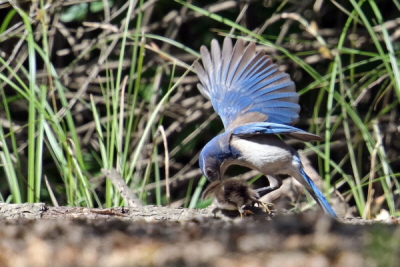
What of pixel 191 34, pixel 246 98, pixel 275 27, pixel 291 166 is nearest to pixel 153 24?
pixel 191 34

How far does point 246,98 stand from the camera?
4523mm

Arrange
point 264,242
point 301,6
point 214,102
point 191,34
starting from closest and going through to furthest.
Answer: point 264,242 → point 214,102 → point 301,6 → point 191,34

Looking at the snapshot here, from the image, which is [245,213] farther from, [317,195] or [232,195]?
[317,195]

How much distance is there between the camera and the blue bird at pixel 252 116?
423 cm

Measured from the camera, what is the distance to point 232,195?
115 inches

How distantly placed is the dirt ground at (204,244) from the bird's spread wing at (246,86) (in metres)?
2.32

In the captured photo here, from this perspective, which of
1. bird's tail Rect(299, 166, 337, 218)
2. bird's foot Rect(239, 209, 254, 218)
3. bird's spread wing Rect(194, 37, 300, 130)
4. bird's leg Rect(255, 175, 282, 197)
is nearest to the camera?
bird's foot Rect(239, 209, 254, 218)

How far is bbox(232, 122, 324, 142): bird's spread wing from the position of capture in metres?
4.08

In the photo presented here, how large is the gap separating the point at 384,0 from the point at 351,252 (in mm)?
4376

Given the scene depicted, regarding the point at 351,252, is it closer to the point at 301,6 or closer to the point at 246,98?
the point at 246,98

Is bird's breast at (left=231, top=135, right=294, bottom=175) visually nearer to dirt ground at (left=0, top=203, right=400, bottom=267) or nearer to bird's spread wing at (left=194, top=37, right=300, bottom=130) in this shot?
bird's spread wing at (left=194, top=37, right=300, bottom=130)

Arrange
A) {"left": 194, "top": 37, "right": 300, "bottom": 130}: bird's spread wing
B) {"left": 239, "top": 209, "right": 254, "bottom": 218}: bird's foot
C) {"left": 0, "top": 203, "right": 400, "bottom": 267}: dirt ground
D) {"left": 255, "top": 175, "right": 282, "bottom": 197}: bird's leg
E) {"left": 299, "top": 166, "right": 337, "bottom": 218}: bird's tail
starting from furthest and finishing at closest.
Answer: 1. {"left": 194, "top": 37, "right": 300, "bottom": 130}: bird's spread wing
2. {"left": 255, "top": 175, "right": 282, "bottom": 197}: bird's leg
3. {"left": 299, "top": 166, "right": 337, "bottom": 218}: bird's tail
4. {"left": 239, "top": 209, "right": 254, "bottom": 218}: bird's foot
5. {"left": 0, "top": 203, "right": 400, "bottom": 267}: dirt ground

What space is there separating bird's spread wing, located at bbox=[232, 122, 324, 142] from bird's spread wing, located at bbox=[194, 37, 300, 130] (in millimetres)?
156

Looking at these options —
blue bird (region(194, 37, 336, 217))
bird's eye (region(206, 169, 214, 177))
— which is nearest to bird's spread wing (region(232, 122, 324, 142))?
blue bird (region(194, 37, 336, 217))
